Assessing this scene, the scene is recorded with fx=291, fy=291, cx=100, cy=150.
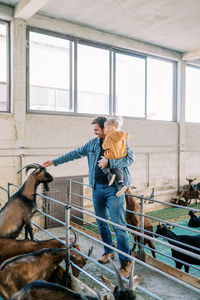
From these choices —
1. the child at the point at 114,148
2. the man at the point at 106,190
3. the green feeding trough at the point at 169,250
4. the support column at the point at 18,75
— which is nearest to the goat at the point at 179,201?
the green feeding trough at the point at 169,250

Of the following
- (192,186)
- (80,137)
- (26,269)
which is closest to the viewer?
(26,269)

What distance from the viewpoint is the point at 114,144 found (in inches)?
116

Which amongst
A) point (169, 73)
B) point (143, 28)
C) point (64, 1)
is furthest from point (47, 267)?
point (169, 73)

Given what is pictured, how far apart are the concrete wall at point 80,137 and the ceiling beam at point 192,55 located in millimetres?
180

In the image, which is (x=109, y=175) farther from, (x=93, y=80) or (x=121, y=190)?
(x=93, y=80)

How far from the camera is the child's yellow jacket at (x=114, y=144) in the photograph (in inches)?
116

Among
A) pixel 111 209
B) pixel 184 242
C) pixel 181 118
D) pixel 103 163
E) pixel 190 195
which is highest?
pixel 181 118

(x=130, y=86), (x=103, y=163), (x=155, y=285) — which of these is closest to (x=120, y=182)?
(x=103, y=163)

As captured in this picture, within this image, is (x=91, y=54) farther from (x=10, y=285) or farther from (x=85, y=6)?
(x=10, y=285)

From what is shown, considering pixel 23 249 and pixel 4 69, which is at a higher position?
pixel 4 69

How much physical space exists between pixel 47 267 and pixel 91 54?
530cm

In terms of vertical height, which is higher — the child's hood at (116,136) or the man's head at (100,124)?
the man's head at (100,124)

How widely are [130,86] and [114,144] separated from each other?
5092 millimetres

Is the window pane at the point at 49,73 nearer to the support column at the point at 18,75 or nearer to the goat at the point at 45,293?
the support column at the point at 18,75
